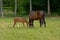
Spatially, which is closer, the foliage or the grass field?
the grass field

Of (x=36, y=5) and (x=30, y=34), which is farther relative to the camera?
(x=36, y=5)

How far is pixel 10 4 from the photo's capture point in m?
40.4

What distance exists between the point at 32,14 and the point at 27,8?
20.3 m

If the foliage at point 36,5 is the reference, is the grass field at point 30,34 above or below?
below

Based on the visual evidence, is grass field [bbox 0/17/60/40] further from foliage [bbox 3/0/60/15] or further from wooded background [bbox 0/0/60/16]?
foliage [bbox 3/0/60/15]

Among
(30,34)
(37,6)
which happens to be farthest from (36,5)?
(30,34)

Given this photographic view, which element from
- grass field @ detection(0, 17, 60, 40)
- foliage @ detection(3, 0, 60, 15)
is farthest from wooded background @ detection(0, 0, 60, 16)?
grass field @ detection(0, 17, 60, 40)

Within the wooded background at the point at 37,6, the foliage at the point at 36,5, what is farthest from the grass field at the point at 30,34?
the foliage at the point at 36,5

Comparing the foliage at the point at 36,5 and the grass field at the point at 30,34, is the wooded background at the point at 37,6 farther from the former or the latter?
the grass field at the point at 30,34

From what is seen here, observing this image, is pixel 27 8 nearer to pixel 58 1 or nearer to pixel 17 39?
pixel 58 1

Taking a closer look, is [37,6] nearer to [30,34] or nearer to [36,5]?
[36,5]

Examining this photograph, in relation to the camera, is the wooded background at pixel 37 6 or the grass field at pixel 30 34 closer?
the grass field at pixel 30 34

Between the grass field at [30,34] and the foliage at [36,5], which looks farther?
the foliage at [36,5]

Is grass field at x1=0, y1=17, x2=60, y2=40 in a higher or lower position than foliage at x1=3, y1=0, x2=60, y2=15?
lower
